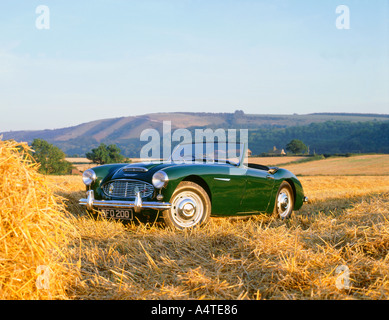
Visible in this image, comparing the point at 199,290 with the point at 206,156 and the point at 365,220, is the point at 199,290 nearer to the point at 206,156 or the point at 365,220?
the point at 365,220

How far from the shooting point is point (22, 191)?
278 centimetres

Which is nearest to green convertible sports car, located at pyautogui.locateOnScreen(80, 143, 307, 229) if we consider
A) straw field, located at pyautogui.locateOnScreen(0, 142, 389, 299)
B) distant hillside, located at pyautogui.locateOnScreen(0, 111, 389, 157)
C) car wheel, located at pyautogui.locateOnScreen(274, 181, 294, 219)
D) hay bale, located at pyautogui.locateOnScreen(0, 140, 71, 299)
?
car wheel, located at pyautogui.locateOnScreen(274, 181, 294, 219)

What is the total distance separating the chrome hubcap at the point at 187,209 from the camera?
5.50 m

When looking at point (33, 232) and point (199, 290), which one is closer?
point (33, 232)

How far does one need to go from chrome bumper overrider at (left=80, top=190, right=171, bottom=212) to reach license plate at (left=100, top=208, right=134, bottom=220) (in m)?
0.06

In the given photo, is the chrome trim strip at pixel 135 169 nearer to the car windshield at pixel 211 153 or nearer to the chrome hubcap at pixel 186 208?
the chrome hubcap at pixel 186 208

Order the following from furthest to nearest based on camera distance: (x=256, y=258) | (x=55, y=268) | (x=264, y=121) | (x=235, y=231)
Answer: (x=264, y=121) < (x=235, y=231) < (x=256, y=258) < (x=55, y=268)

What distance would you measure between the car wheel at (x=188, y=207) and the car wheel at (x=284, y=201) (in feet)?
6.50

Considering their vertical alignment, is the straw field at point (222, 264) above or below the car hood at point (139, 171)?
below

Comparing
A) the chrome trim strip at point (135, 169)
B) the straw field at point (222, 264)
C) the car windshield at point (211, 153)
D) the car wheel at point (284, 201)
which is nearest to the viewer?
the straw field at point (222, 264)

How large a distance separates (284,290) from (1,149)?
2.33 meters

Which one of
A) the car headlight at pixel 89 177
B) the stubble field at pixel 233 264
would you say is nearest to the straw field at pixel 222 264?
the stubble field at pixel 233 264

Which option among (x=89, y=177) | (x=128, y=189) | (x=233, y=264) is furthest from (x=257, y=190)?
(x=233, y=264)
